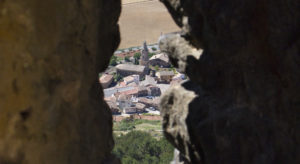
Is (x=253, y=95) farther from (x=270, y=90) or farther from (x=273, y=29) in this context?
(x=273, y=29)

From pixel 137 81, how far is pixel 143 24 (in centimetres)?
2130

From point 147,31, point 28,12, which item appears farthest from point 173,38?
point 147,31

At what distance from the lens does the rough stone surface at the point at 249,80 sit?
350 inches

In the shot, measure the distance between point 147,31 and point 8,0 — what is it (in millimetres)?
65435

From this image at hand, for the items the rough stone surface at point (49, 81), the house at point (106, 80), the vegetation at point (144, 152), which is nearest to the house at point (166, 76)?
the house at point (106, 80)

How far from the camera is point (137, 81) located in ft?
172

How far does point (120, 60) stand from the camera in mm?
61750

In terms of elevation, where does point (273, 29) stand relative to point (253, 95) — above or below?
above

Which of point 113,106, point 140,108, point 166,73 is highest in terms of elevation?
point 113,106

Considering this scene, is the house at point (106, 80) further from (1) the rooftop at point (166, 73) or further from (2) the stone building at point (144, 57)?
(2) the stone building at point (144, 57)

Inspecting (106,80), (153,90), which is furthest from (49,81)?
(106,80)

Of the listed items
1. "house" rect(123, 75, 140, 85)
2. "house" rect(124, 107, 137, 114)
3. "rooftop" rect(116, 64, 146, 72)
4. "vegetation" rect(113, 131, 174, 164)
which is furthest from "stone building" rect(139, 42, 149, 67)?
"vegetation" rect(113, 131, 174, 164)

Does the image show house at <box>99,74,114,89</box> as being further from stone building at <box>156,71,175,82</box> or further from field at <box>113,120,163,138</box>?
field at <box>113,120,163,138</box>

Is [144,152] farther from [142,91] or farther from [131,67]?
[131,67]
